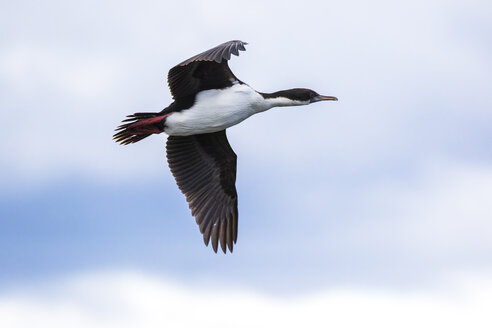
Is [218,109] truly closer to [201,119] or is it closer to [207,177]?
[201,119]

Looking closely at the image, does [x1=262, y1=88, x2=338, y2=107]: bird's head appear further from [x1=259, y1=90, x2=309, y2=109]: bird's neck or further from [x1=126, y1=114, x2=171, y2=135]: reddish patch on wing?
[x1=126, y1=114, x2=171, y2=135]: reddish patch on wing

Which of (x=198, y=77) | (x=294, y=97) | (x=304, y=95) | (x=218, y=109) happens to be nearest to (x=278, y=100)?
(x=294, y=97)

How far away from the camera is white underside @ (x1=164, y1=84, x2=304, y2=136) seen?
15.5 meters

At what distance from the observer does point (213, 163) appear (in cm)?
1719

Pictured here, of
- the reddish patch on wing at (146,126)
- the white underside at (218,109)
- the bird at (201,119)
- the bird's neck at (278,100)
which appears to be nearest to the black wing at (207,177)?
the bird at (201,119)

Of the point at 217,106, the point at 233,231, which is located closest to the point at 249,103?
the point at 217,106

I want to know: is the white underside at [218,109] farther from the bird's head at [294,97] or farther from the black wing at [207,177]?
the black wing at [207,177]

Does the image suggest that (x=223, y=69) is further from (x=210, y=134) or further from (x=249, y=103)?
(x=210, y=134)

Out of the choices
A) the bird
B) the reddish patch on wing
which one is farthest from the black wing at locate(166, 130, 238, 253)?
the reddish patch on wing

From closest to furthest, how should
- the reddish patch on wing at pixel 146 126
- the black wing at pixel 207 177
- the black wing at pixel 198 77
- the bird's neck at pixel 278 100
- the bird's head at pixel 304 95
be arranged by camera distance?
the black wing at pixel 198 77 < the reddish patch on wing at pixel 146 126 < the bird's neck at pixel 278 100 < the bird's head at pixel 304 95 < the black wing at pixel 207 177

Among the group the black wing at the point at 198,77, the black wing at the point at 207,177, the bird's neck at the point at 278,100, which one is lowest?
the black wing at the point at 207,177

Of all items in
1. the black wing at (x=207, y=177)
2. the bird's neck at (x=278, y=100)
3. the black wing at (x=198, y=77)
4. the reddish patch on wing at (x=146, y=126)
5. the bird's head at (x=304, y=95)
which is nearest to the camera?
the black wing at (x=198, y=77)

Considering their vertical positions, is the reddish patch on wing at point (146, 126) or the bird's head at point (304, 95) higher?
the bird's head at point (304, 95)

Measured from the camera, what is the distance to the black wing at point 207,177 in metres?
17.0
